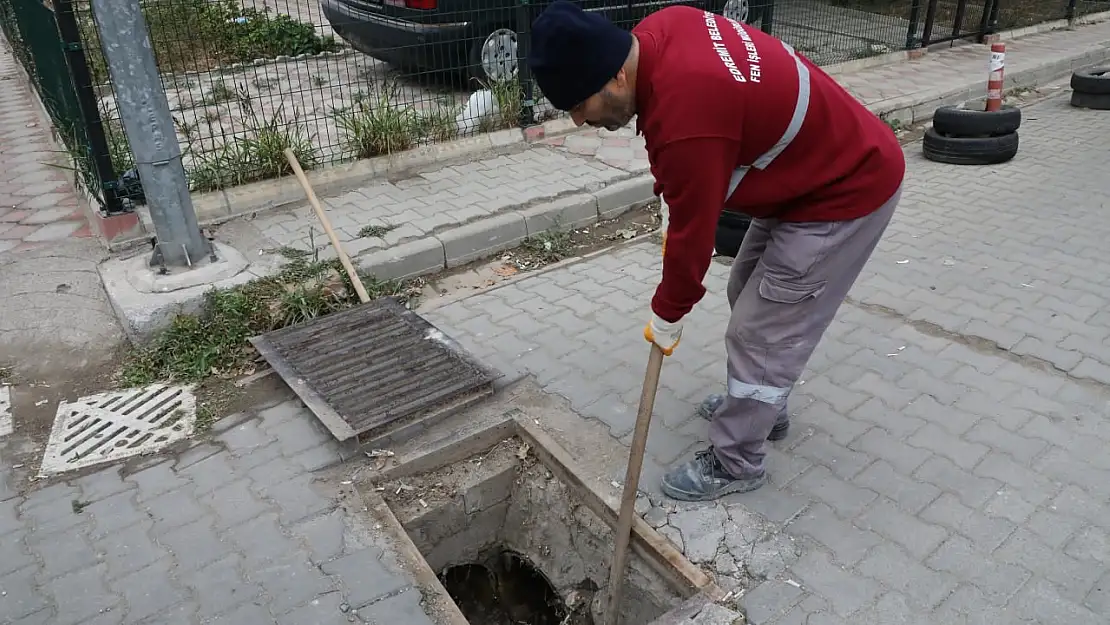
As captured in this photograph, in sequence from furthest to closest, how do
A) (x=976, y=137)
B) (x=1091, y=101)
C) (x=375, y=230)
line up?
(x=1091, y=101)
(x=976, y=137)
(x=375, y=230)

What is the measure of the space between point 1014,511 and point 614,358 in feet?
5.58

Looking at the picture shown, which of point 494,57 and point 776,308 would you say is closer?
point 776,308

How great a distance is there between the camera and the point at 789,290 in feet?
8.18

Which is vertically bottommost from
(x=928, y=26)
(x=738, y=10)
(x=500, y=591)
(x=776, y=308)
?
(x=500, y=591)

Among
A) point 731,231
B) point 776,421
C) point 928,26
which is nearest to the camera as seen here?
point 776,421

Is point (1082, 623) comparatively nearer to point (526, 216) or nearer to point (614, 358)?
point (614, 358)

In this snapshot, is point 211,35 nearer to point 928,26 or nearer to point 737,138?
point 737,138

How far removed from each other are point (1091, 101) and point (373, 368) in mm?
7976

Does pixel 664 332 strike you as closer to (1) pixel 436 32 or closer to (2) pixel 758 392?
(2) pixel 758 392

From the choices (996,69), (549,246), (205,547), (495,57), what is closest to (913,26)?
(996,69)

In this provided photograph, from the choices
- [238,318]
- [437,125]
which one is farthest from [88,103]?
[437,125]

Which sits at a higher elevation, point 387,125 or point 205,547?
point 387,125

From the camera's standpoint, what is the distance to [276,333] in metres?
3.85

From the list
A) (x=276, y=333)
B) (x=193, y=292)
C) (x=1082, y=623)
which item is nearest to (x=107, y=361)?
(x=193, y=292)
